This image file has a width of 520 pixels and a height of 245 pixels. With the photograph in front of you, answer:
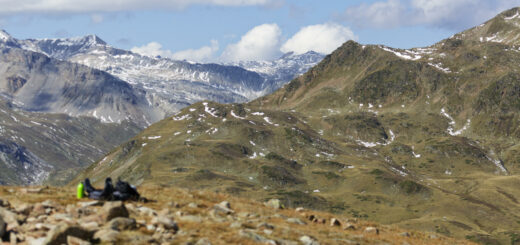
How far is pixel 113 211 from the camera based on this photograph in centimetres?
3491

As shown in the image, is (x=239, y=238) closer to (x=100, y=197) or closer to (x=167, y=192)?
(x=100, y=197)

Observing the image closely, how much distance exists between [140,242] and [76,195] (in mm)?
15992

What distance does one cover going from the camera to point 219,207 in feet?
147

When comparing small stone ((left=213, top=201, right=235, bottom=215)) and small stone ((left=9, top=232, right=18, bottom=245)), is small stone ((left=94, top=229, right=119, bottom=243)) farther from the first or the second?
small stone ((left=213, top=201, right=235, bottom=215))

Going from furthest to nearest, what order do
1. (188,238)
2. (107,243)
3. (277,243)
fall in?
(277,243) → (188,238) → (107,243)

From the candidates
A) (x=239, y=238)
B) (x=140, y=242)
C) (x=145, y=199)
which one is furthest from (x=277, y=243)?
(x=145, y=199)

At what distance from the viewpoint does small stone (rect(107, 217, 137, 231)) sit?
3300 cm

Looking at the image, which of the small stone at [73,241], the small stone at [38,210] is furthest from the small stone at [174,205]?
the small stone at [73,241]

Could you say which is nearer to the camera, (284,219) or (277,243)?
(277,243)

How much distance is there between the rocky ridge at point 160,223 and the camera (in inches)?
1234

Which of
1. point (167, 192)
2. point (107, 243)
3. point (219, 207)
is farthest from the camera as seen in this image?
point (167, 192)

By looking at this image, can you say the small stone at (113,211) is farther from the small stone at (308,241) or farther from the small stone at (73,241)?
the small stone at (308,241)

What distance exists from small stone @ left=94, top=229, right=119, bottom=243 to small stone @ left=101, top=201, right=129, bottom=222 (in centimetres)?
269

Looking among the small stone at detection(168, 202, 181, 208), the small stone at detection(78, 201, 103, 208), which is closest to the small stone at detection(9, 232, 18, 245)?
the small stone at detection(78, 201, 103, 208)
